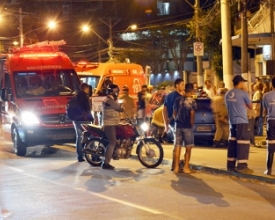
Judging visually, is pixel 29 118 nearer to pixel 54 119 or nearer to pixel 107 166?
pixel 54 119

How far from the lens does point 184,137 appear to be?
13156mm

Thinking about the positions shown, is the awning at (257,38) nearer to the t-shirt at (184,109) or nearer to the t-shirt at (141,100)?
the t-shirt at (141,100)

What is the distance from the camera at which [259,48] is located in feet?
122

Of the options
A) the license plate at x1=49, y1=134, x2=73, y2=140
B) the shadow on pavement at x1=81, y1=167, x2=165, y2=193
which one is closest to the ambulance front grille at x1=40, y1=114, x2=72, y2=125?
the license plate at x1=49, y1=134, x2=73, y2=140

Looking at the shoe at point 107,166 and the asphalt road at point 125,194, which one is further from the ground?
the shoe at point 107,166

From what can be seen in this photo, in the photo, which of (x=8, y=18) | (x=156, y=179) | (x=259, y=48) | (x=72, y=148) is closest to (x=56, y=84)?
(x=72, y=148)

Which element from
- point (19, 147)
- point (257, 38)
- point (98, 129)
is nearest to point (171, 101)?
point (98, 129)

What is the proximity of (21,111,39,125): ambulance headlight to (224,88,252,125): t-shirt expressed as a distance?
237 inches

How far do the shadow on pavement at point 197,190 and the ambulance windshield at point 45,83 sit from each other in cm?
571

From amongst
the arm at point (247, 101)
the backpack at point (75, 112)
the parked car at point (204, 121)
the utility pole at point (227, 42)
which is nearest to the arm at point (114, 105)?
the backpack at point (75, 112)

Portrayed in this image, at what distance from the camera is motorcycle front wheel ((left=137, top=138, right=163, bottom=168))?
1392 centimetres

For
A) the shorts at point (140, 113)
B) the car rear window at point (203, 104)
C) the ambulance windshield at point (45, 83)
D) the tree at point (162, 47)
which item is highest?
the tree at point (162, 47)

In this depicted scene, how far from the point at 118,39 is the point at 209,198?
50424 mm

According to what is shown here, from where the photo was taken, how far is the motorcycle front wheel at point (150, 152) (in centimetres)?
1392
